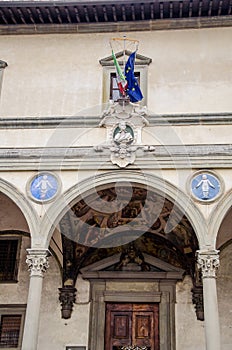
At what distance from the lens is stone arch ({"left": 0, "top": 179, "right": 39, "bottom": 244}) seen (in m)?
10.7

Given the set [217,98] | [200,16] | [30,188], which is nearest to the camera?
[30,188]

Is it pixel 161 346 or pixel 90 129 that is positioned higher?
pixel 90 129

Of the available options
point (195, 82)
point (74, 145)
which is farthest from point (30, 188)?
point (195, 82)

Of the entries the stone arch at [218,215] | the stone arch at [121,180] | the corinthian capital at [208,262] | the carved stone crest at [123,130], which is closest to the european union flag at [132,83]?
the carved stone crest at [123,130]

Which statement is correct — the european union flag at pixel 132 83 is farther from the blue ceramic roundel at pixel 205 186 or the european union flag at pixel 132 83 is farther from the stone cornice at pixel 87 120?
the blue ceramic roundel at pixel 205 186

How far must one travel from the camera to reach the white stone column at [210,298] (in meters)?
9.51

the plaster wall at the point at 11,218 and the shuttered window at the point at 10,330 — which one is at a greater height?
the plaster wall at the point at 11,218

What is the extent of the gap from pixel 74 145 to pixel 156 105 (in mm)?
2080

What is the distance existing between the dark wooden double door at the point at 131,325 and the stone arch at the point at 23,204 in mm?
3266

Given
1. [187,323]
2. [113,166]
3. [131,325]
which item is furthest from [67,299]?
[113,166]

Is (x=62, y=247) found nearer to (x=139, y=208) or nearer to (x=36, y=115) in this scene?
(x=139, y=208)

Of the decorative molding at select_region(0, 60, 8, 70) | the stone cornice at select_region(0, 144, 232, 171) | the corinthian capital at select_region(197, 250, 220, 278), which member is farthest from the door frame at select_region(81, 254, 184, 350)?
the decorative molding at select_region(0, 60, 8, 70)

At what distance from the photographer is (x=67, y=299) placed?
12.5m

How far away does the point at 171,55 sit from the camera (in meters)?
12.5
